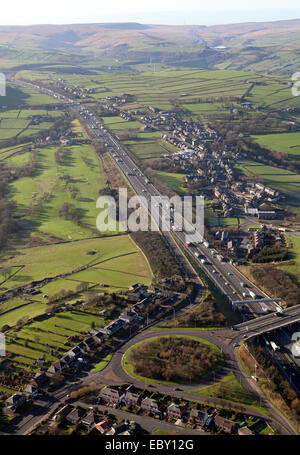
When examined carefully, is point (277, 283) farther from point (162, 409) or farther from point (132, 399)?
point (132, 399)

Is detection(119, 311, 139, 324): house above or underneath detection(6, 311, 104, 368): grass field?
above

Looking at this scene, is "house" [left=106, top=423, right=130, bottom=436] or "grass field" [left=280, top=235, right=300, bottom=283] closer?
"house" [left=106, top=423, right=130, bottom=436]

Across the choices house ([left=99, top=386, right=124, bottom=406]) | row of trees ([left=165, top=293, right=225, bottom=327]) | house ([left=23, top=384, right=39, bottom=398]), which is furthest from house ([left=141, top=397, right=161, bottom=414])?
row of trees ([left=165, top=293, right=225, bottom=327])

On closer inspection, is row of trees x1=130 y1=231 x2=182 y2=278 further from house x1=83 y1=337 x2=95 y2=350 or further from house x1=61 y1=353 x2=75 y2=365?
house x1=61 y1=353 x2=75 y2=365

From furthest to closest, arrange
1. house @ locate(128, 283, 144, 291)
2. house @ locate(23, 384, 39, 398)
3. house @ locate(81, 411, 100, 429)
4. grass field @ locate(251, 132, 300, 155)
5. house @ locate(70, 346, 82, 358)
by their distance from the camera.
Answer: grass field @ locate(251, 132, 300, 155) < house @ locate(128, 283, 144, 291) < house @ locate(70, 346, 82, 358) < house @ locate(23, 384, 39, 398) < house @ locate(81, 411, 100, 429)

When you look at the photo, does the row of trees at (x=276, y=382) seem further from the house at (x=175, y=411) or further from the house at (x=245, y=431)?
the house at (x=175, y=411)

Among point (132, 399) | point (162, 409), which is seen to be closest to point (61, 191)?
point (132, 399)
